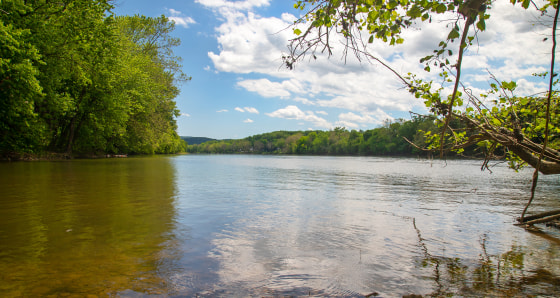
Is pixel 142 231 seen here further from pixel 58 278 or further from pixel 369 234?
pixel 369 234

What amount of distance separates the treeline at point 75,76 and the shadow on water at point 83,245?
402 inches

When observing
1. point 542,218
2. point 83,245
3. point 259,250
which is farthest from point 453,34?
point 542,218

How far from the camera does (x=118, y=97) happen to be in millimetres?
31281

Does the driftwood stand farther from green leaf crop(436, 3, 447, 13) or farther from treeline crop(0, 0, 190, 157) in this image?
treeline crop(0, 0, 190, 157)

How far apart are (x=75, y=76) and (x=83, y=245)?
2181 centimetres

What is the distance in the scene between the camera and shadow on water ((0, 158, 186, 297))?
12.2 ft

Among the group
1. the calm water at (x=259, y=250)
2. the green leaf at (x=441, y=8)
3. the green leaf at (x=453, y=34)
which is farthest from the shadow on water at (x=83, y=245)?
the green leaf at (x=441, y=8)

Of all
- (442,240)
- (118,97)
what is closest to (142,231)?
(442,240)

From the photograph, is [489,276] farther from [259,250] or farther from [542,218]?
[542,218]

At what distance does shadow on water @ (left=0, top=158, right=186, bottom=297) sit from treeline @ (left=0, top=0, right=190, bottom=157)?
10210 millimetres

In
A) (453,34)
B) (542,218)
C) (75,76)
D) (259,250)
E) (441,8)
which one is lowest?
(259,250)

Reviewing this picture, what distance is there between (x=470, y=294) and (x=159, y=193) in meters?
10.2

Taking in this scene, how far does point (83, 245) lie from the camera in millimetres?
5141

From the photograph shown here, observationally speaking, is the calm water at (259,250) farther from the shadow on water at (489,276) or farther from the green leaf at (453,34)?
the green leaf at (453,34)
